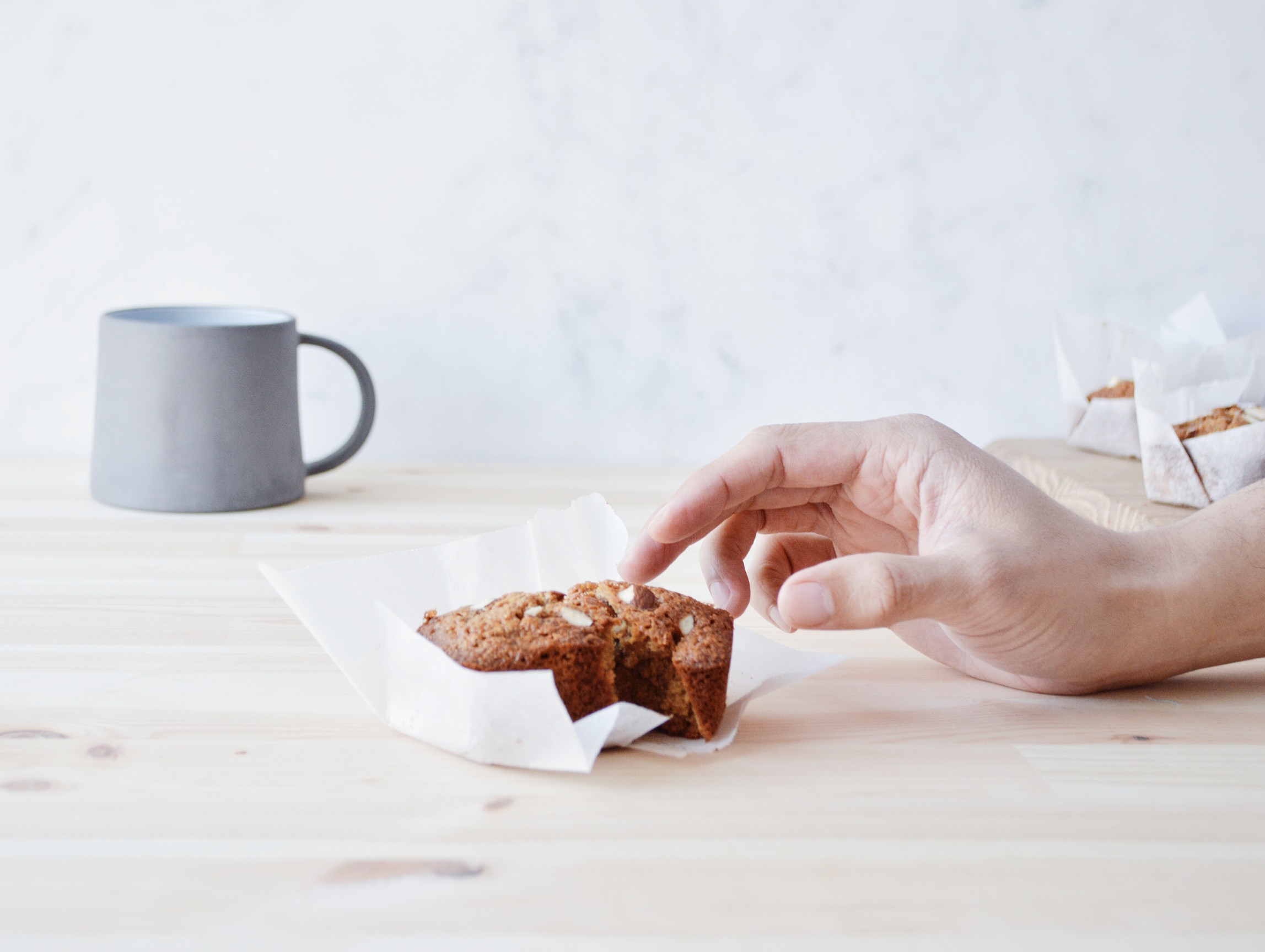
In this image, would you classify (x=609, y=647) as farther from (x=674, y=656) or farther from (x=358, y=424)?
(x=358, y=424)

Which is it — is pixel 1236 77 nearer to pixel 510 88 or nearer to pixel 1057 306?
pixel 1057 306

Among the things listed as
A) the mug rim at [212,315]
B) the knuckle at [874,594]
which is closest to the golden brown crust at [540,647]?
the knuckle at [874,594]

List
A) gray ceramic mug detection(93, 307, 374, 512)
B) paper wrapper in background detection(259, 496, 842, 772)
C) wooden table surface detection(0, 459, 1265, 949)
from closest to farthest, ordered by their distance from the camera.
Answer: wooden table surface detection(0, 459, 1265, 949) → paper wrapper in background detection(259, 496, 842, 772) → gray ceramic mug detection(93, 307, 374, 512)

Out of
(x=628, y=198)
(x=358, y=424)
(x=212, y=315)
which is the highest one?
(x=628, y=198)

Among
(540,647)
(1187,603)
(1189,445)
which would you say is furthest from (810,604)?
(1189,445)

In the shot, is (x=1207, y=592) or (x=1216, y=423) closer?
(x=1207, y=592)

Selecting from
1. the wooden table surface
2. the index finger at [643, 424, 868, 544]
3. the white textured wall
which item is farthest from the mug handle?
the index finger at [643, 424, 868, 544]

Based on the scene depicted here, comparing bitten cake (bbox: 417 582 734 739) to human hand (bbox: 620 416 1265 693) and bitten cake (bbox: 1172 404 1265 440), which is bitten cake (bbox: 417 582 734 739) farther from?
bitten cake (bbox: 1172 404 1265 440)

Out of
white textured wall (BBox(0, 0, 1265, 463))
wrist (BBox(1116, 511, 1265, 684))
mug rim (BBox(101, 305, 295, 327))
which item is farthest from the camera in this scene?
white textured wall (BBox(0, 0, 1265, 463))
